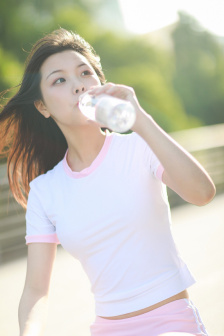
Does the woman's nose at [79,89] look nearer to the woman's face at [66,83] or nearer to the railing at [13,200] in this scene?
the woman's face at [66,83]

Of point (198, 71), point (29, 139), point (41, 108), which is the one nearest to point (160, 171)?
point (41, 108)

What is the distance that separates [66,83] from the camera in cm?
233

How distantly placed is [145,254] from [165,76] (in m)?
19.8

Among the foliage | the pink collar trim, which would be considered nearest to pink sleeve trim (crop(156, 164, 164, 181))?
the pink collar trim

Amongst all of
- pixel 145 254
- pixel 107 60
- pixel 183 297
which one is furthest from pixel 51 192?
pixel 107 60

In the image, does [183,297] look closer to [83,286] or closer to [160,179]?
[160,179]

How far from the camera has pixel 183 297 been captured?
2.12m

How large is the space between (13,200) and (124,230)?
4.00m

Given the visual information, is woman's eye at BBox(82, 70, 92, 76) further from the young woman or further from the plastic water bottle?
the plastic water bottle

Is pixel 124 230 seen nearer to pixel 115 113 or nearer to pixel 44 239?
pixel 44 239

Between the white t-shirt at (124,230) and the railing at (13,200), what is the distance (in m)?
0.81

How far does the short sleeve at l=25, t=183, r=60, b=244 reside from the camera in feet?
7.58

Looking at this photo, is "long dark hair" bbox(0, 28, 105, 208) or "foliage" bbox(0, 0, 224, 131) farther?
"foliage" bbox(0, 0, 224, 131)

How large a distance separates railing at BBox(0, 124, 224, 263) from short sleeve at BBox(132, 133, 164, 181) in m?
1.00
